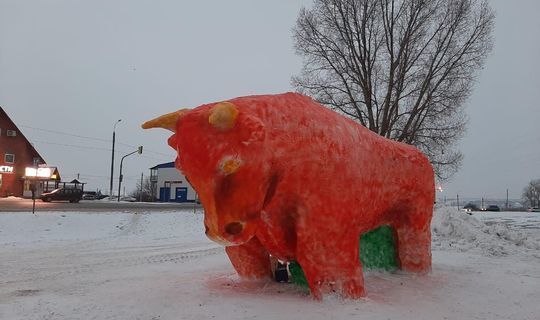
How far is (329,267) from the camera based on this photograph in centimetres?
536

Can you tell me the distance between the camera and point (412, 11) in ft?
74.5

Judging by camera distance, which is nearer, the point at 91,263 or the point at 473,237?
the point at 91,263

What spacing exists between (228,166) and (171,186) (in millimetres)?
52054

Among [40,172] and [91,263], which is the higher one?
[40,172]

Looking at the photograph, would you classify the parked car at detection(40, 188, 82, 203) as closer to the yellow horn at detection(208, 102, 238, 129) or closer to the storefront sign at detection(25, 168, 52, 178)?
the storefront sign at detection(25, 168, 52, 178)

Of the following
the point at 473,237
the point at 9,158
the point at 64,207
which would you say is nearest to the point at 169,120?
the point at 473,237

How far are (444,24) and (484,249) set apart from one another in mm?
13958

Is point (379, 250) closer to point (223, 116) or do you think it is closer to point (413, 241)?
point (413, 241)

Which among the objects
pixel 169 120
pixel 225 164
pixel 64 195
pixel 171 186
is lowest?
pixel 64 195

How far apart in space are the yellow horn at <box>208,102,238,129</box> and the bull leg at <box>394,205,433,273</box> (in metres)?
3.77

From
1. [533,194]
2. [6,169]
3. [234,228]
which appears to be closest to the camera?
[234,228]

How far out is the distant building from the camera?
54688 mm

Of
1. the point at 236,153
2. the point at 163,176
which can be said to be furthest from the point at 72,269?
the point at 163,176

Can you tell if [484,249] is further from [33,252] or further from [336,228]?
[33,252]
